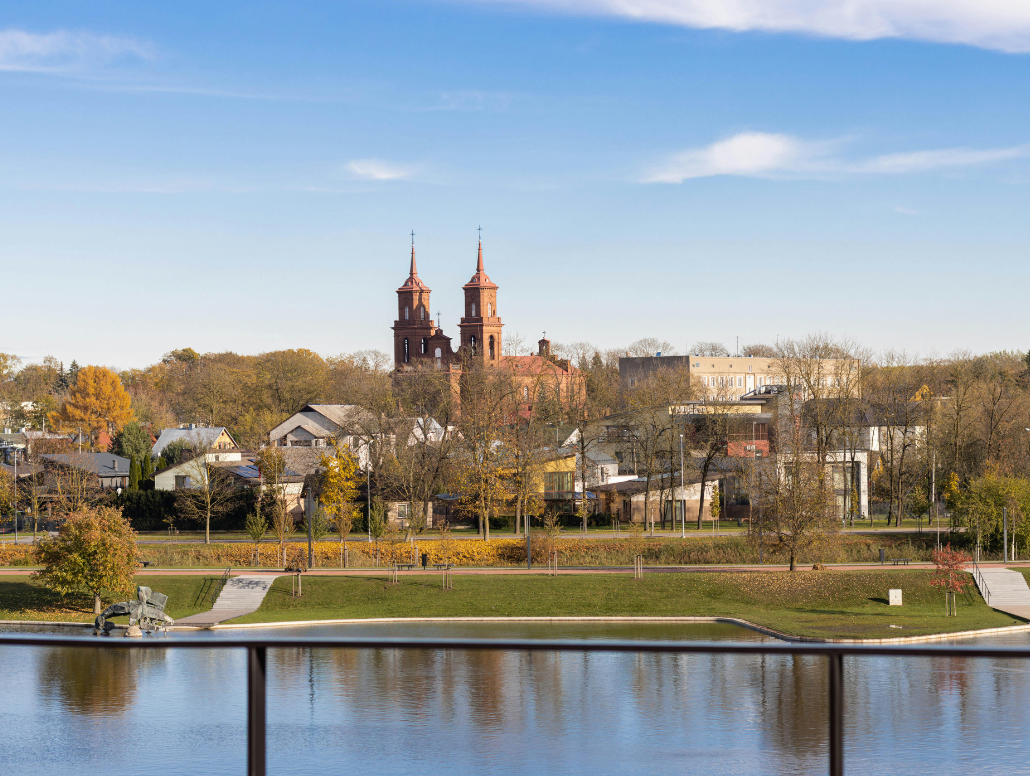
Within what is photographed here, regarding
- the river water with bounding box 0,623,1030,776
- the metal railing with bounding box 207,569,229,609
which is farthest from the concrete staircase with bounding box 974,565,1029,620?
the river water with bounding box 0,623,1030,776

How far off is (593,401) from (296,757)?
67.2 m

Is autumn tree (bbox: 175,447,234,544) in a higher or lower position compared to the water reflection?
lower

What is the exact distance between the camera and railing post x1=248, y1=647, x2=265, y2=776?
A: 3766mm

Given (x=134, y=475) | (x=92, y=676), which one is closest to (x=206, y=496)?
(x=134, y=475)

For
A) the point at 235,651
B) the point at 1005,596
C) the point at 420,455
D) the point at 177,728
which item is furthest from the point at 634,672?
the point at 420,455

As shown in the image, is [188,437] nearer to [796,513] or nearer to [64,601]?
[64,601]

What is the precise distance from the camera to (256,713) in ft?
12.5

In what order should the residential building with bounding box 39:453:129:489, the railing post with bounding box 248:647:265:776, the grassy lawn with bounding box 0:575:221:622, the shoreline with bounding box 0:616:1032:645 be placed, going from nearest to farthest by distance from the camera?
the railing post with bounding box 248:647:265:776
the shoreline with bounding box 0:616:1032:645
the grassy lawn with bounding box 0:575:221:622
the residential building with bounding box 39:453:129:489

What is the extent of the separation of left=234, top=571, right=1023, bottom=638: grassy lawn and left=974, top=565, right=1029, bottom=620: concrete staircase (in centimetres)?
52

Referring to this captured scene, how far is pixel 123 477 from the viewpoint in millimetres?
69688

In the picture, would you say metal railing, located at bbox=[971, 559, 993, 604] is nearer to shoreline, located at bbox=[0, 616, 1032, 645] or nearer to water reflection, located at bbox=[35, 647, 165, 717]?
shoreline, located at bbox=[0, 616, 1032, 645]

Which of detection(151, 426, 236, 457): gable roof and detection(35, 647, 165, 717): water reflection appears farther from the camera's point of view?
detection(151, 426, 236, 457): gable roof

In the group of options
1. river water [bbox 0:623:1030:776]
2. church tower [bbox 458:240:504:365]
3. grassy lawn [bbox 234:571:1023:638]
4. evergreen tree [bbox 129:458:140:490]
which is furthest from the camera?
church tower [bbox 458:240:504:365]

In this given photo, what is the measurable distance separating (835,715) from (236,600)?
35920mm
